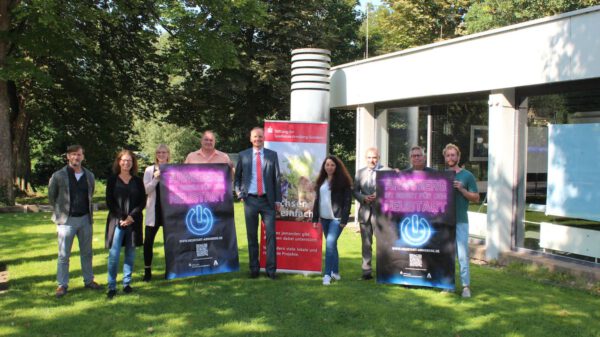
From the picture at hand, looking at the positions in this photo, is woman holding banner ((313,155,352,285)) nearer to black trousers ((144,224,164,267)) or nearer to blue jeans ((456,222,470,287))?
blue jeans ((456,222,470,287))

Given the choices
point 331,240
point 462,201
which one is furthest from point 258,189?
point 462,201

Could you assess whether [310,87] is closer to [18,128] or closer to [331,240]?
[331,240]

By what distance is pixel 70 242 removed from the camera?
6.31 m

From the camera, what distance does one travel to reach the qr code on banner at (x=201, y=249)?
6.96 meters

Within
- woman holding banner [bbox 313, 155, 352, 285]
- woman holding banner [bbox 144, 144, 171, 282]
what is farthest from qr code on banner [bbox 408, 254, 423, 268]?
woman holding banner [bbox 144, 144, 171, 282]

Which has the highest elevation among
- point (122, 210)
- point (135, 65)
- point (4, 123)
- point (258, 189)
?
point (135, 65)

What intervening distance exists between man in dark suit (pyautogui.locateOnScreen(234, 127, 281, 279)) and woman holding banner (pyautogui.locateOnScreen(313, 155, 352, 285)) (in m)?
0.61

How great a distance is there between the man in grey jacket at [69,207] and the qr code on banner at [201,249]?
4.35ft

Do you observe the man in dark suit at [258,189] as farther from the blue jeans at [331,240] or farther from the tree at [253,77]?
the tree at [253,77]

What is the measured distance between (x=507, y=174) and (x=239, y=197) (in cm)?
453

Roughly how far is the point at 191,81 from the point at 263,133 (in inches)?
691

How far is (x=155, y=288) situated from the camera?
264 inches

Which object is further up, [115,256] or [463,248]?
[463,248]

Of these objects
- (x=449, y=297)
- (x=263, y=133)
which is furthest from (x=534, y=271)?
(x=263, y=133)
